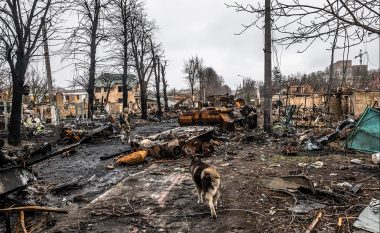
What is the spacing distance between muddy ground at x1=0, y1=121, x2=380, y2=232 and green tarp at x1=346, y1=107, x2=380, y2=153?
0.71 metres

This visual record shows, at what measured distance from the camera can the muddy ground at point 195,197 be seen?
5734 mm

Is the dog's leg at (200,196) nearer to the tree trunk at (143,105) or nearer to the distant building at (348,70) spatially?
the distant building at (348,70)

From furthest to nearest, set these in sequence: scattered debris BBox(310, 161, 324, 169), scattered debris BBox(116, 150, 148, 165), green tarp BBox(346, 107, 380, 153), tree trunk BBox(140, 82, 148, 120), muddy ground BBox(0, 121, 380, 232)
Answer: tree trunk BBox(140, 82, 148, 120) < scattered debris BBox(116, 150, 148, 165) < scattered debris BBox(310, 161, 324, 169) < green tarp BBox(346, 107, 380, 153) < muddy ground BBox(0, 121, 380, 232)

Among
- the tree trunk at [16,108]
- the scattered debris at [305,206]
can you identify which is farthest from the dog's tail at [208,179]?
the tree trunk at [16,108]

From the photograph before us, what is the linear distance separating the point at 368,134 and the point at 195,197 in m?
3.58

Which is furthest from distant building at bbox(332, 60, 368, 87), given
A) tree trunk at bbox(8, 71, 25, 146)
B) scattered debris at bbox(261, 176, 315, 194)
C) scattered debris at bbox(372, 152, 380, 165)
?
tree trunk at bbox(8, 71, 25, 146)

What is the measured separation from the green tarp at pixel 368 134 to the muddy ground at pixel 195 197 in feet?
2.32

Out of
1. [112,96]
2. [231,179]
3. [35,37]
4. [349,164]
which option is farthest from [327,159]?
[112,96]

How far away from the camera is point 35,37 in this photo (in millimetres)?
16078

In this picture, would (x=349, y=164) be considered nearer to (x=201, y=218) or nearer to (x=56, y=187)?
(x=201, y=218)

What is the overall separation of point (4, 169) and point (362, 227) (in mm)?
5705

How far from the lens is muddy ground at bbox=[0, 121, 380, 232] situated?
18.8 ft

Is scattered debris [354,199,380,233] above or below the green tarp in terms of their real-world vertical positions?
below

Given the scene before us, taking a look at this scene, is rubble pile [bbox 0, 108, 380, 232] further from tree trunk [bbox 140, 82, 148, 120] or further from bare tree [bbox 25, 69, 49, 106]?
bare tree [bbox 25, 69, 49, 106]
